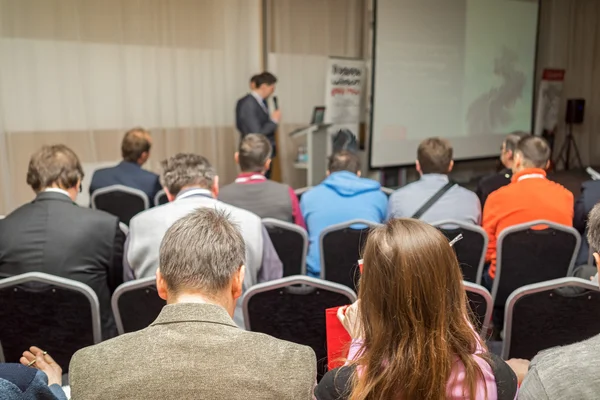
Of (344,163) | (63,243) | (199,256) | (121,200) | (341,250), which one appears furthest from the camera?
(121,200)

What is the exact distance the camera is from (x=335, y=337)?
4.56 ft

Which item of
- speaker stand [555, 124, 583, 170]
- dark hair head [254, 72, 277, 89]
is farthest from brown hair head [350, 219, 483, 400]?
speaker stand [555, 124, 583, 170]

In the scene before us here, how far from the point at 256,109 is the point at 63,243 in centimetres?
418

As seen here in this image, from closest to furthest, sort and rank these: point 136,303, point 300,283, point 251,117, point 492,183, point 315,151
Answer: point 300,283, point 136,303, point 492,183, point 251,117, point 315,151

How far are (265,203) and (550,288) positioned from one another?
64.0 inches

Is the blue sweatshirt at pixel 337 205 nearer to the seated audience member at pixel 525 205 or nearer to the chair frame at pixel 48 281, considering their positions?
the seated audience member at pixel 525 205

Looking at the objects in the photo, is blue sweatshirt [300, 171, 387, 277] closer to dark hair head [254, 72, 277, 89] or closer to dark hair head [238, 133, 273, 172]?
dark hair head [238, 133, 273, 172]

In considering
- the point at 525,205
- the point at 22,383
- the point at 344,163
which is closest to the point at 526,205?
the point at 525,205

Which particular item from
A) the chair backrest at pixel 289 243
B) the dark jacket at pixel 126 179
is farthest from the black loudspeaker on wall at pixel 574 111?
the chair backrest at pixel 289 243

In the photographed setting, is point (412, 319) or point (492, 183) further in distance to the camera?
point (492, 183)

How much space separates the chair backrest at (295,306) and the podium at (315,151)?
469cm

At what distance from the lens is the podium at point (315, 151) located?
666 centimetres

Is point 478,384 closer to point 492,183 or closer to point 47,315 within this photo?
point 47,315

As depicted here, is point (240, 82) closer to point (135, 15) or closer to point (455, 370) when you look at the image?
point (135, 15)
